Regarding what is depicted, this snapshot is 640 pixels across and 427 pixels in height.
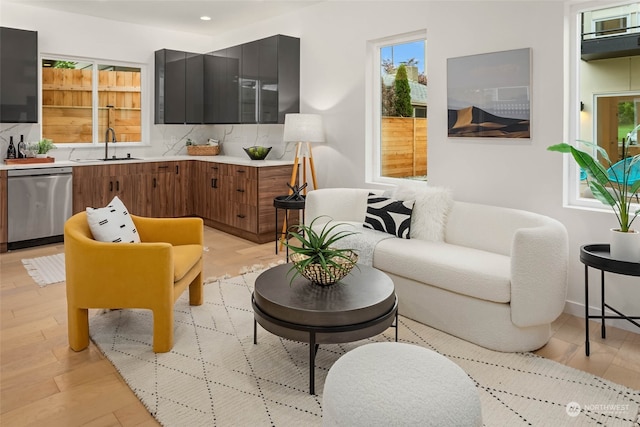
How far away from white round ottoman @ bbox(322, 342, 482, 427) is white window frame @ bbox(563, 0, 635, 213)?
2.26 metres

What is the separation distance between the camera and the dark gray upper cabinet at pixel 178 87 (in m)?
6.41

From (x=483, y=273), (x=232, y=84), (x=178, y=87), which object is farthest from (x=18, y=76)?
(x=483, y=273)

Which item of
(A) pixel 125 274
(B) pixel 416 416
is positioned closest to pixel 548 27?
(B) pixel 416 416

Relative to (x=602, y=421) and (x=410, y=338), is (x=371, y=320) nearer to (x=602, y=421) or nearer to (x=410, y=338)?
(x=410, y=338)

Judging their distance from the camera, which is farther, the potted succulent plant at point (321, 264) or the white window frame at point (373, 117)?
the white window frame at point (373, 117)

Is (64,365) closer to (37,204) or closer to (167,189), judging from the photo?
(37,204)

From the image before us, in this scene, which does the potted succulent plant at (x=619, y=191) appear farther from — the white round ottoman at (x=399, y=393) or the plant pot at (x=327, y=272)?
the white round ottoman at (x=399, y=393)

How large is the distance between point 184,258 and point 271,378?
1.03 metres

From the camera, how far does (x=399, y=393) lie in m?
1.45

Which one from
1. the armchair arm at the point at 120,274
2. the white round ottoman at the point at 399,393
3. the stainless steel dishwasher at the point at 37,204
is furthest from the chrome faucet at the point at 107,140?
the white round ottoman at the point at 399,393

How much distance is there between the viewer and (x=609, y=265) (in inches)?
99.2

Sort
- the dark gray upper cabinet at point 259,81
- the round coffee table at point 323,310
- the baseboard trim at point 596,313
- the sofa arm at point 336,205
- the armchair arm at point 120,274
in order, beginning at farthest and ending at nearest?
the dark gray upper cabinet at point 259,81
the sofa arm at point 336,205
the baseboard trim at point 596,313
the armchair arm at point 120,274
the round coffee table at point 323,310

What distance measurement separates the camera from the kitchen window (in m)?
5.82

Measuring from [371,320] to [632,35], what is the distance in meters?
2.65
